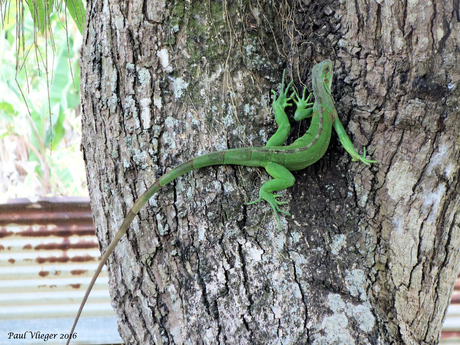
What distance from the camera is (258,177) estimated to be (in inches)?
77.7

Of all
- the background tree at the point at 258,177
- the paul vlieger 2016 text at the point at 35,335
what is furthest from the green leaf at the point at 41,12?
the paul vlieger 2016 text at the point at 35,335

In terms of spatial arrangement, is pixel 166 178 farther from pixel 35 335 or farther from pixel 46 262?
pixel 35 335

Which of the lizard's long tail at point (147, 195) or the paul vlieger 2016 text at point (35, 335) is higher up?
the lizard's long tail at point (147, 195)

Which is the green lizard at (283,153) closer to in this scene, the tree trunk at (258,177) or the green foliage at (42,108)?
the tree trunk at (258,177)

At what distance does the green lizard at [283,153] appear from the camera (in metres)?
1.84

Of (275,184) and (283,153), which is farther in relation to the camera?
(283,153)

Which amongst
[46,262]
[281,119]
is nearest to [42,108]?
[46,262]

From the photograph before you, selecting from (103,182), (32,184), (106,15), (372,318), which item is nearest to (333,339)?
(372,318)

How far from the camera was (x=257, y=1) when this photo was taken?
2.04m

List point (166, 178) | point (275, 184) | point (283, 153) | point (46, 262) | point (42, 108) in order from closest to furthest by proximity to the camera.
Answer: point (166, 178), point (275, 184), point (283, 153), point (46, 262), point (42, 108)

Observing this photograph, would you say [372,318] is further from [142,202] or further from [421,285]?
[142,202]

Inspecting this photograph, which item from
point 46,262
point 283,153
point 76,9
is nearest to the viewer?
point 283,153

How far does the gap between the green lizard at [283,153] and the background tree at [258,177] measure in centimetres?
5

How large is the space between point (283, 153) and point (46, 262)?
8.96ft
